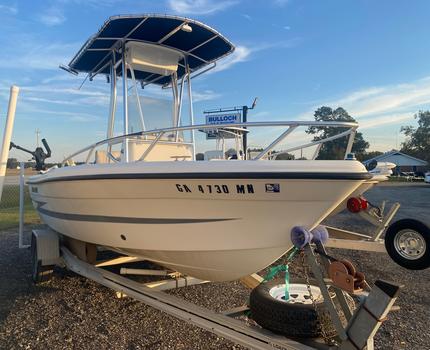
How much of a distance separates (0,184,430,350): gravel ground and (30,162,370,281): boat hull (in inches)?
26.3

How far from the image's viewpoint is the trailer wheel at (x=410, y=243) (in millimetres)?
2777

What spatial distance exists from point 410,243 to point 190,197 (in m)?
1.82

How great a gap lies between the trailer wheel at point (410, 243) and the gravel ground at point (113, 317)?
98 centimetres

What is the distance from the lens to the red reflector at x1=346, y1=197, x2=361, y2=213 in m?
3.11

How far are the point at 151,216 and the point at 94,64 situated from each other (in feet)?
12.4

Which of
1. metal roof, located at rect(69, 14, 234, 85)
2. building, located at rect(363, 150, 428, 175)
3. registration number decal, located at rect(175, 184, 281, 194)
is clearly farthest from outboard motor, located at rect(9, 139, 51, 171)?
building, located at rect(363, 150, 428, 175)

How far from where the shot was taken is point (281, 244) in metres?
2.97

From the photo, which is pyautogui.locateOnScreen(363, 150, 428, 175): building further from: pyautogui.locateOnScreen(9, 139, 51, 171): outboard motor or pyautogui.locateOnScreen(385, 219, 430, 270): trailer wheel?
pyautogui.locateOnScreen(385, 219, 430, 270): trailer wheel

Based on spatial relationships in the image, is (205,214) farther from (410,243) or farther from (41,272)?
(41,272)

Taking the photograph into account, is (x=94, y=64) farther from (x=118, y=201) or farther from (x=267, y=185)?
(x=267, y=185)

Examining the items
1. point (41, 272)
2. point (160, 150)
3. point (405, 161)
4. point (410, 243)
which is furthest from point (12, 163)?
point (405, 161)

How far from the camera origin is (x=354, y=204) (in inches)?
123

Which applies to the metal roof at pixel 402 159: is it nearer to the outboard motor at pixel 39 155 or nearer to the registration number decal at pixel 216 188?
the outboard motor at pixel 39 155

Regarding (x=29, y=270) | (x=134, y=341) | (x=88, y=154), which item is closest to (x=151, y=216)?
(x=134, y=341)
